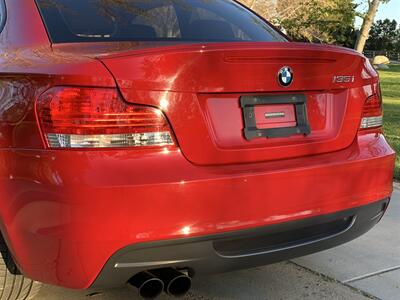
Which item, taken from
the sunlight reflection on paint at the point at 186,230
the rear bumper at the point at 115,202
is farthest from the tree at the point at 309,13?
the sunlight reflection on paint at the point at 186,230

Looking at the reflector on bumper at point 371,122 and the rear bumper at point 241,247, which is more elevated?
the reflector on bumper at point 371,122

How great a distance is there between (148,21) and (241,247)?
1.34 meters

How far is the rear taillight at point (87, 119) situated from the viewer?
2172mm

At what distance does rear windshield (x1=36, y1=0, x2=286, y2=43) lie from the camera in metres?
2.78

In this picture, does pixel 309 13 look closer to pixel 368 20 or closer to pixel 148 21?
pixel 368 20

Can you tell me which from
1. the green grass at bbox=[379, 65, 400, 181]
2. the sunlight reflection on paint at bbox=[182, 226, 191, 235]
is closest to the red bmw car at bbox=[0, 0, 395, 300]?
the sunlight reflection on paint at bbox=[182, 226, 191, 235]

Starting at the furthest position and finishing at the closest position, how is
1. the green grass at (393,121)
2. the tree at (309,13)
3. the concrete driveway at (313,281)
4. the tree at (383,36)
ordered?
the tree at (383,36)
the tree at (309,13)
the green grass at (393,121)
the concrete driveway at (313,281)

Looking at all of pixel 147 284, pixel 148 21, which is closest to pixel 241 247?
pixel 147 284

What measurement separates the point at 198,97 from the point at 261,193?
481mm

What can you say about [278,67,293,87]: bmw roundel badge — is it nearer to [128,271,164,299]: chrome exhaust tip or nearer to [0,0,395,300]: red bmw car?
[0,0,395,300]: red bmw car

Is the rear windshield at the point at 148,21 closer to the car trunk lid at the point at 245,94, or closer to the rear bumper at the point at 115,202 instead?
the car trunk lid at the point at 245,94

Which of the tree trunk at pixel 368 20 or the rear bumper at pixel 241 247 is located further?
the tree trunk at pixel 368 20

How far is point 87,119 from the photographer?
218 cm

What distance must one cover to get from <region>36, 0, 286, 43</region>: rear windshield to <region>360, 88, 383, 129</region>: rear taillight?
79 cm
